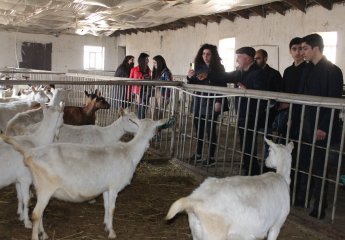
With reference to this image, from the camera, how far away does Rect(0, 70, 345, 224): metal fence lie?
14.7 ft

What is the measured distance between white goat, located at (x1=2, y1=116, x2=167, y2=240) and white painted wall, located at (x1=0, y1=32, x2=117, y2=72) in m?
21.4

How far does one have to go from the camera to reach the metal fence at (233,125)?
4.47 m

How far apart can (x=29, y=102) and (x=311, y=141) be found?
4851 mm

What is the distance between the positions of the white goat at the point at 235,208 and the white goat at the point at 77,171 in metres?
1.16

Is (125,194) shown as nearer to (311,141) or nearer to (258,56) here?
(311,141)

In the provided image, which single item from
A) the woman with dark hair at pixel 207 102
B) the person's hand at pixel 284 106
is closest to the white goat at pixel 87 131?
the woman with dark hair at pixel 207 102

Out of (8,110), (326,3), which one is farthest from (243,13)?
(8,110)

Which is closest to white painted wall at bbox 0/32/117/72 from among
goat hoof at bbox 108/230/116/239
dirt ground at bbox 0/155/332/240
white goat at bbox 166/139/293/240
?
dirt ground at bbox 0/155/332/240

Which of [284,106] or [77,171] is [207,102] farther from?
[77,171]

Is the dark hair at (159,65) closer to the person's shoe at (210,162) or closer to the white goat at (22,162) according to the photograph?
the person's shoe at (210,162)

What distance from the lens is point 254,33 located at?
45.0ft

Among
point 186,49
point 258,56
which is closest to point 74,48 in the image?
point 186,49

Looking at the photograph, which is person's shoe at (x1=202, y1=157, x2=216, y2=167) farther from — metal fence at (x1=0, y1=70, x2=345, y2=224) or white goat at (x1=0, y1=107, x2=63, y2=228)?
white goat at (x1=0, y1=107, x2=63, y2=228)

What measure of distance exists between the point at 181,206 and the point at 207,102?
11.6 ft
